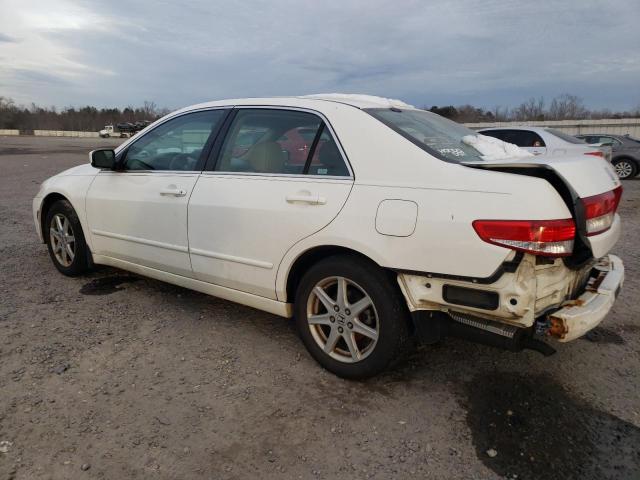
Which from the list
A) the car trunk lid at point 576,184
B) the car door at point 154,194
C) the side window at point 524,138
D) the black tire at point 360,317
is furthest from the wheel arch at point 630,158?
the black tire at point 360,317

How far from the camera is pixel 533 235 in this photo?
2.28m

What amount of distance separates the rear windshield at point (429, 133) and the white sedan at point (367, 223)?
2cm

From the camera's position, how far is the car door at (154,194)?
366cm

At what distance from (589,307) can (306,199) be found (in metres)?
1.66

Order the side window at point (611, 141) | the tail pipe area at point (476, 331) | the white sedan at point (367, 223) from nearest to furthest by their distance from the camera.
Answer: the white sedan at point (367, 223), the tail pipe area at point (476, 331), the side window at point (611, 141)

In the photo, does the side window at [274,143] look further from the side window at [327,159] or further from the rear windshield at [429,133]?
the rear windshield at [429,133]

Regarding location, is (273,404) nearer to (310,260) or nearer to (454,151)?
(310,260)

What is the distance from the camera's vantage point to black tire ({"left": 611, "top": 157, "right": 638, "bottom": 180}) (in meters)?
15.8

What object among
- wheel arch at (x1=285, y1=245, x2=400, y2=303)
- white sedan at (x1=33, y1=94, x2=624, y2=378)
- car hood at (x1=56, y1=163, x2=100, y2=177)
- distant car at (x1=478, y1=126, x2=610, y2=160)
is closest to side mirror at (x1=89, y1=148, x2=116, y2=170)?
white sedan at (x1=33, y1=94, x2=624, y2=378)

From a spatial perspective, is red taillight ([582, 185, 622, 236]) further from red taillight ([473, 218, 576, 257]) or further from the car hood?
the car hood

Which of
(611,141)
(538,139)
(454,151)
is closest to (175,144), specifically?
(454,151)

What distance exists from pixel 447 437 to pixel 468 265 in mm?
906

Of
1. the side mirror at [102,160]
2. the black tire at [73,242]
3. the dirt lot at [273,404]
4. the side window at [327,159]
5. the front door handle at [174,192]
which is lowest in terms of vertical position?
the dirt lot at [273,404]

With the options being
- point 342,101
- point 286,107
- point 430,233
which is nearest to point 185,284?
point 286,107
